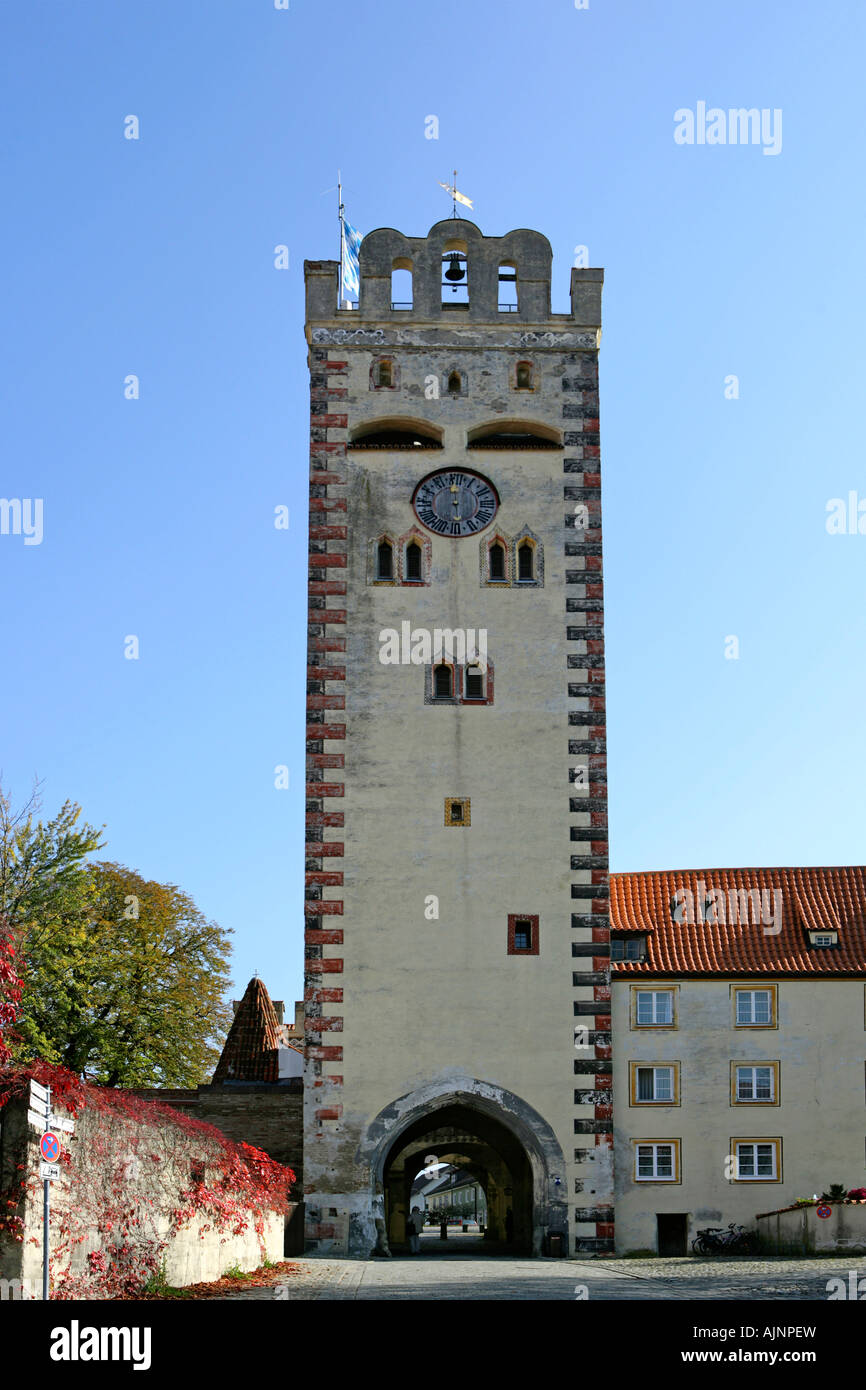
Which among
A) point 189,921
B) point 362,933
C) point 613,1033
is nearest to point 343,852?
point 362,933

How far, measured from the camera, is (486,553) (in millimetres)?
36219

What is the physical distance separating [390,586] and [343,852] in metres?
5.89

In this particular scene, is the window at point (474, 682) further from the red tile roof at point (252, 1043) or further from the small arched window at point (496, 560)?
the red tile roof at point (252, 1043)

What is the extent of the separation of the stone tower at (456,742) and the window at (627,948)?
5.82ft

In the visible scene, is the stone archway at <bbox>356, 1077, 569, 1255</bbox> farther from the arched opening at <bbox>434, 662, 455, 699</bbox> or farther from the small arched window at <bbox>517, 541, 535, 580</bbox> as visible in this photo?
the small arched window at <bbox>517, 541, 535, 580</bbox>

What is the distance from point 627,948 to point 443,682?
7060 millimetres

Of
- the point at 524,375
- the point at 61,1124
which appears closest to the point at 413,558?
the point at 524,375

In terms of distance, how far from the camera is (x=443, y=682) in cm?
3547

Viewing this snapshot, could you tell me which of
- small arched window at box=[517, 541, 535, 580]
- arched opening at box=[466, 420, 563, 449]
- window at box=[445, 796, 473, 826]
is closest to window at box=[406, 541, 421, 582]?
small arched window at box=[517, 541, 535, 580]

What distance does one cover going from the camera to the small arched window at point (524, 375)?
123ft

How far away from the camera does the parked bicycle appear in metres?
33.3

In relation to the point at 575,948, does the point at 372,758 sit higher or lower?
higher

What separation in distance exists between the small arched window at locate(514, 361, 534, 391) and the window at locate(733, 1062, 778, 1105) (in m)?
15.5
